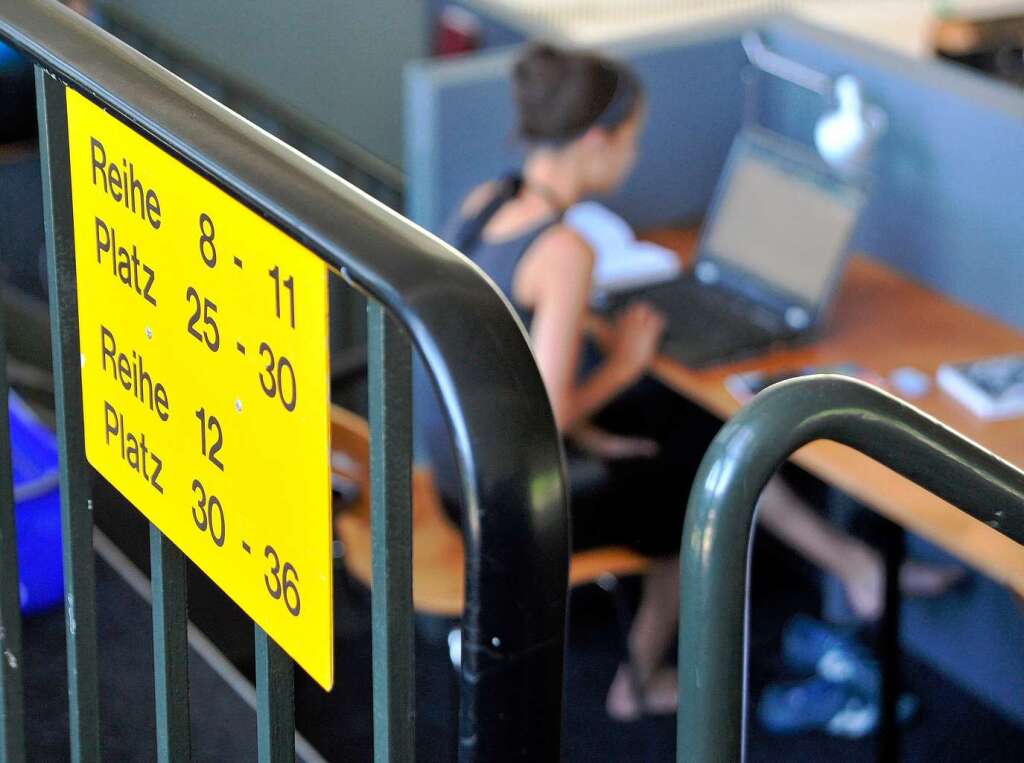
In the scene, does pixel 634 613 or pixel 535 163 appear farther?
pixel 634 613

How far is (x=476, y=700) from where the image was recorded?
1.96 ft

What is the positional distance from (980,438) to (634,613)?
100cm

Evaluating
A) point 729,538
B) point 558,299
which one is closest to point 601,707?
point 558,299

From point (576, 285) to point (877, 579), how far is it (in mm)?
864

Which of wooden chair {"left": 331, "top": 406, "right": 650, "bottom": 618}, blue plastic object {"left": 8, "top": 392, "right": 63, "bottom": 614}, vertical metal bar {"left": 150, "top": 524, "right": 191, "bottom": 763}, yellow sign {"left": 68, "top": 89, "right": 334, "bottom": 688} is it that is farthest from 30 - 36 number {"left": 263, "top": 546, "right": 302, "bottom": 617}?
wooden chair {"left": 331, "top": 406, "right": 650, "bottom": 618}

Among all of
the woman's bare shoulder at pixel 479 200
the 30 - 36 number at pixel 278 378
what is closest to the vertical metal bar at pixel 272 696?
the 30 - 36 number at pixel 278 378

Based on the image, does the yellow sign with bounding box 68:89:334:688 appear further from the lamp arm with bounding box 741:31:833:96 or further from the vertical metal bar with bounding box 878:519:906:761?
the lamp arm with bounding box 741:31:833:96

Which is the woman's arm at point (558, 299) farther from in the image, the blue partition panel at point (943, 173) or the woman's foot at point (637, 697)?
the blue partition panel at point (943, 173)

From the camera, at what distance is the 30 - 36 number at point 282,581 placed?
0.69 meters

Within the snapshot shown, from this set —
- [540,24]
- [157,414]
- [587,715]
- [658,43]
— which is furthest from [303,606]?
[540,24]

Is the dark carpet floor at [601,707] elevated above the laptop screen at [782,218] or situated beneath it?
situated beneath

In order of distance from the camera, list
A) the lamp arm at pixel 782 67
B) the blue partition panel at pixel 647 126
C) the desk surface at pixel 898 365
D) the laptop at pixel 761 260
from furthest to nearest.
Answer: the lamp arm at pixel 782 67
the blue partition panel at pixel 647 126
the laptop at pixel 761 260
the desk surface at pixel 898 365

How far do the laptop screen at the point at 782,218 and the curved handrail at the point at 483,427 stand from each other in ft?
7.01

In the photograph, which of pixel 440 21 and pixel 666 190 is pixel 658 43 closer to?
pixel 666 190
